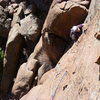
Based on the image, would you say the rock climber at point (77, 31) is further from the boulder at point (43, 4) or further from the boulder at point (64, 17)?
the boulder at point (43, 4)

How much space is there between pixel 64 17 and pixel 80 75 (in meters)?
6.71

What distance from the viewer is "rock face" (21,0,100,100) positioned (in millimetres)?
10625

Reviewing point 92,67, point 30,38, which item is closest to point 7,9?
point 30,38

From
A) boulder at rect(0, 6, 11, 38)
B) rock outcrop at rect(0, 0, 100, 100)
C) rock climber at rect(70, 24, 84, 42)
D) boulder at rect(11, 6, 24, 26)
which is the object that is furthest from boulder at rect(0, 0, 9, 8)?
rock climber at rect(70, 24, 84, 42)

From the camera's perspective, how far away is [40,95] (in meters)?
14.7

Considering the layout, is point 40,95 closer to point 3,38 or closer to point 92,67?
point 92,67

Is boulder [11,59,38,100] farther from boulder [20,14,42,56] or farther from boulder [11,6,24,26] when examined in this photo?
boulder [11,6,24,26]

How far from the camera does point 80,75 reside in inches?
461

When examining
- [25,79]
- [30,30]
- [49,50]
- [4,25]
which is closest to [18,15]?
[4,25]

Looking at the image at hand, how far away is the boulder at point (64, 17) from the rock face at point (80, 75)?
177 centimetres

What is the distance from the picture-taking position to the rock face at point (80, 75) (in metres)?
10.6

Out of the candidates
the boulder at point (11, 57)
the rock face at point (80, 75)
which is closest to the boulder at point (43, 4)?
the boulder at point (11, 57)

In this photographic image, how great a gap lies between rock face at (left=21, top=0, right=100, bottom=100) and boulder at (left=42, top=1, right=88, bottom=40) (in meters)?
1.77

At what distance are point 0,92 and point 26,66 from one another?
3.58 meters
